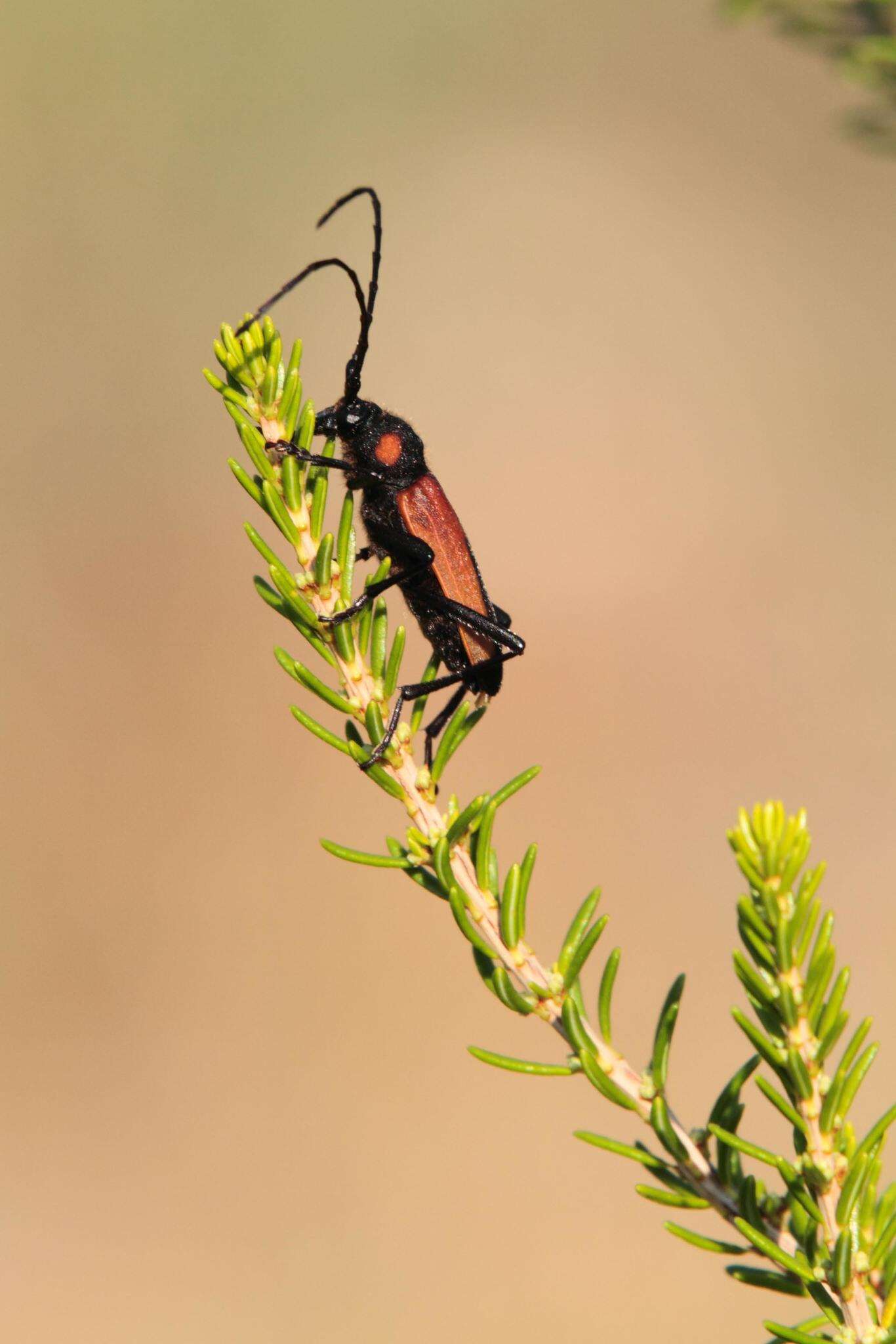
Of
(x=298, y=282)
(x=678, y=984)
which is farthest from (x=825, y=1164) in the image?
(x=298, y=282)

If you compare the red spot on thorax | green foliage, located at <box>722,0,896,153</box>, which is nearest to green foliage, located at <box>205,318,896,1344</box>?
the red spot on thorax

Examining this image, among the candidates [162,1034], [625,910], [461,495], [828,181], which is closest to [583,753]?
[625,910]

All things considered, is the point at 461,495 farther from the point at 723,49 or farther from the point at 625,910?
the point at 723,49

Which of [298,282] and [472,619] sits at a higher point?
[298,282]

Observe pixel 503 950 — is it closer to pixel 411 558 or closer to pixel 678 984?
pixel 678 984

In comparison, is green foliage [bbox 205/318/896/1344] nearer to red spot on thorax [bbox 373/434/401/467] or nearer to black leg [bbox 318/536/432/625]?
black leg [bbox 318/536/432/625]
